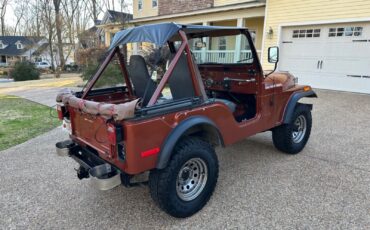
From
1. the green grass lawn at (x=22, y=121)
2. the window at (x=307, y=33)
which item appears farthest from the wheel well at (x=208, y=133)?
the window at (x=307, y=33)

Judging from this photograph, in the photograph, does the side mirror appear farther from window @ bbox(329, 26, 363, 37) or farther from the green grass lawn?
window @ bbox(329, 26, 363, 37)

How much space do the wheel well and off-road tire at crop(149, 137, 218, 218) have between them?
0.40ft

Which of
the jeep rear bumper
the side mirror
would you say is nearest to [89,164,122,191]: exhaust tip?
the jeep rear bumper

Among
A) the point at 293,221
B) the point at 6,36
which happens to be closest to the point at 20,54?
the point at 6,36

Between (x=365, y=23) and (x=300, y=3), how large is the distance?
8.17ft

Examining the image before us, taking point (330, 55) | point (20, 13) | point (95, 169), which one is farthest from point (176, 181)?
point (20, 13)

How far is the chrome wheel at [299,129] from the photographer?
4.50 meters

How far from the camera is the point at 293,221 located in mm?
2752

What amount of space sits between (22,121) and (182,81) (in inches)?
221

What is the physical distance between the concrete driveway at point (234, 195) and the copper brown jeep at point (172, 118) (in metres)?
0.33

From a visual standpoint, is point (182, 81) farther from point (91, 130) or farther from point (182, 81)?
point (91, 130)

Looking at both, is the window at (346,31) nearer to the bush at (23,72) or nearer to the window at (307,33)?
the window at (307,33)

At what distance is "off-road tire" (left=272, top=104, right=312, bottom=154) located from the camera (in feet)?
13.9

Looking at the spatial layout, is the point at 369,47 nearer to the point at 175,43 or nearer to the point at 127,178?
the point at 175,43
